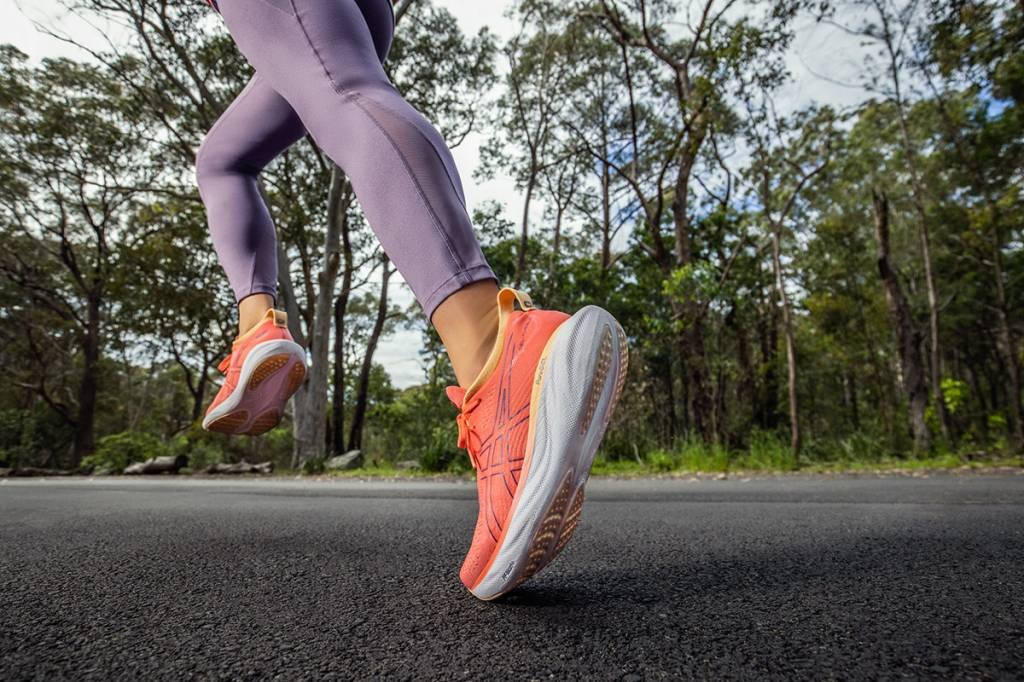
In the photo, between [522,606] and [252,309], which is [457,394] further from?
[252,309]

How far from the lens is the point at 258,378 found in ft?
3.78

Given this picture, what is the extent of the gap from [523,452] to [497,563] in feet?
0.41

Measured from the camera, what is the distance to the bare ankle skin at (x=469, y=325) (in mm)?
762

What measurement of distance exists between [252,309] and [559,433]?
34.1 inches

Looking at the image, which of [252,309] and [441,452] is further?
[441,452]

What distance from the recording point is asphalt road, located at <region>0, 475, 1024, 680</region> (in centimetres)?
45

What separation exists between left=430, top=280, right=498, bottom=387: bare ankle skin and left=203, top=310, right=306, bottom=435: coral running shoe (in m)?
0.53

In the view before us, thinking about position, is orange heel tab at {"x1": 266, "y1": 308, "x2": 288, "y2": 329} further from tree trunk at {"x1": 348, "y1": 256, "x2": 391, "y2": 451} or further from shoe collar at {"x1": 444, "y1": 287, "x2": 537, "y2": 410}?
tree trunk at {"x1": 348, "y1": 256, "x2": 391, "y2": 451}

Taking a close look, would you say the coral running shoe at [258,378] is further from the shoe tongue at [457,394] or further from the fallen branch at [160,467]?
the fallen branch at [160,467]

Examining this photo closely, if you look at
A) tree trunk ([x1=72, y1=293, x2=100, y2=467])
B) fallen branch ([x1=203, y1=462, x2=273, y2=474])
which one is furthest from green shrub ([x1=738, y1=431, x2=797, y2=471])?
tree trunk ([x1=72, y1=293, x2=100, y2=467])

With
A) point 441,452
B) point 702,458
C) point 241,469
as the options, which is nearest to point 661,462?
point 702,458

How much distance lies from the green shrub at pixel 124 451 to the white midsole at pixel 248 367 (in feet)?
37.3

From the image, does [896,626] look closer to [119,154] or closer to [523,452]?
[523,452]

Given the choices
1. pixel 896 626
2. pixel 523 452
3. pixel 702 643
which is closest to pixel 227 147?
pixel 523 452
